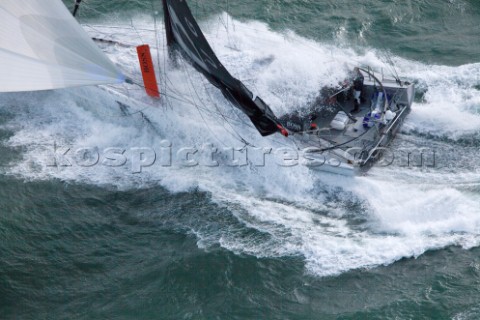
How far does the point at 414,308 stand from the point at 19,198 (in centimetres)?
1126

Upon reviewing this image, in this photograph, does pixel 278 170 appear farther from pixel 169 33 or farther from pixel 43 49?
pixel 43 49

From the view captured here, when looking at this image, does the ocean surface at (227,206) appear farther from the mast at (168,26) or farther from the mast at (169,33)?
the mast at (168,26)

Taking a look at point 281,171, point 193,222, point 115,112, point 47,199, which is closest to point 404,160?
point 281,171

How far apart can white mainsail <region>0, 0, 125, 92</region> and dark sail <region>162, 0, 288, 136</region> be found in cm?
265

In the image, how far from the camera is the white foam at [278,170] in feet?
54.2

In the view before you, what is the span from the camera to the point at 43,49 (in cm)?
1672

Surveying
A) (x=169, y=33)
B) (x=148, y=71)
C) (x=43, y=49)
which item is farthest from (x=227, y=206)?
(x=43, y=49)

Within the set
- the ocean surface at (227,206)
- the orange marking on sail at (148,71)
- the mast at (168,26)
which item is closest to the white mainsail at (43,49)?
the orange marking on sail at (148,71)

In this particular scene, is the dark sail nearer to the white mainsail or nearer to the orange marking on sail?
the orange marking on sail

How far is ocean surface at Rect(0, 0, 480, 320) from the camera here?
15039 millimetres

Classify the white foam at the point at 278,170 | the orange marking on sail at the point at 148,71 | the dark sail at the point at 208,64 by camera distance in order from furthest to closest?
1. the orange marking on sail at the point at 148,71
2. the dark sail at the point at 208,64
3. the white foam at the point at 278,170

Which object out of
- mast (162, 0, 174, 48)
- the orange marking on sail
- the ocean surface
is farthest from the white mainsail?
the ocean surface

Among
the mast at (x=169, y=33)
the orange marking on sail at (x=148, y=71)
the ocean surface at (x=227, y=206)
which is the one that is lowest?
the ocean surface at (x=227, y=206)

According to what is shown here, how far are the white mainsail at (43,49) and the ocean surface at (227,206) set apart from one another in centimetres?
300
